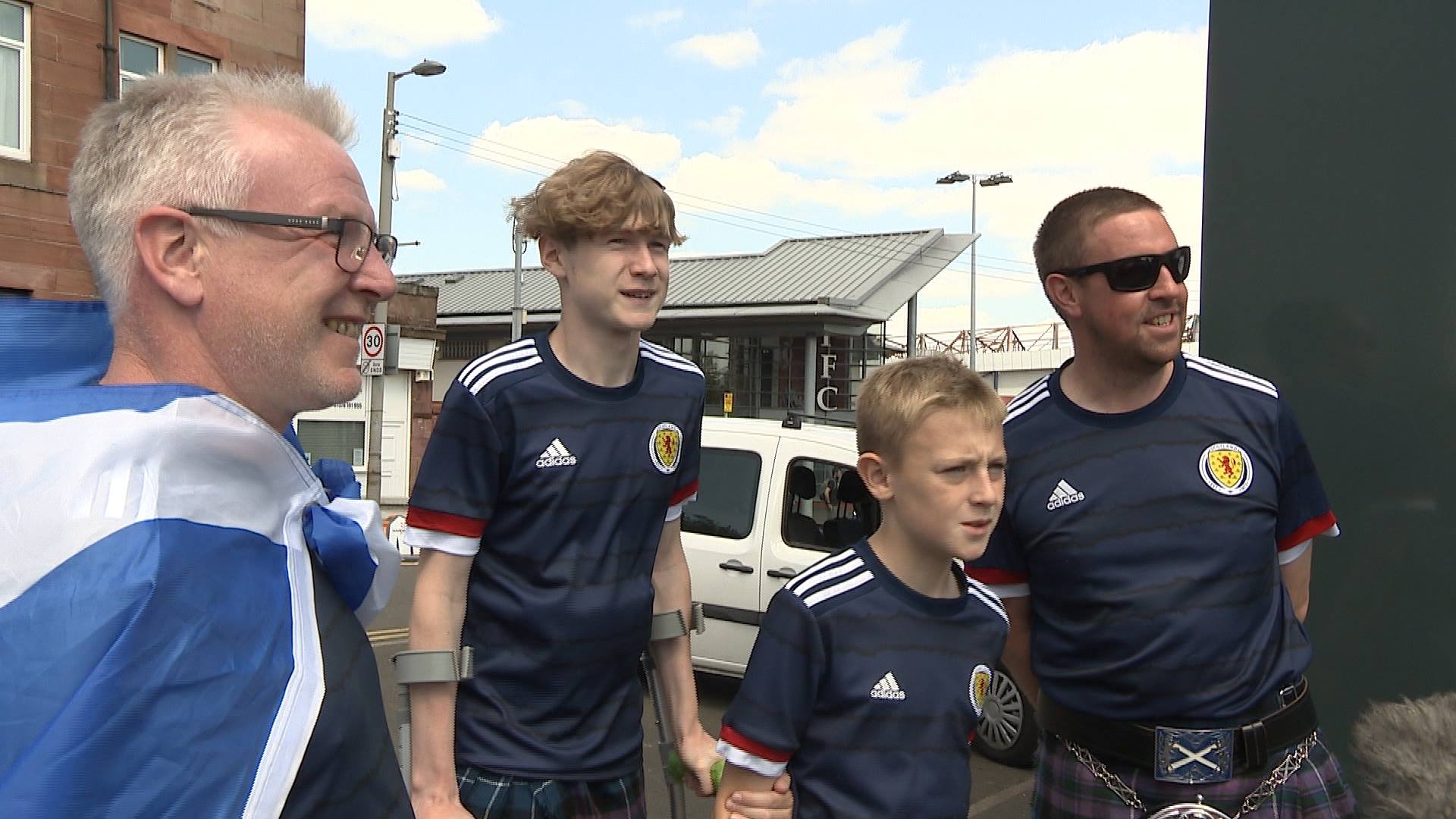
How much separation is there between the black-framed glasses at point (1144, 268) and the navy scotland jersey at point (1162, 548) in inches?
9.3

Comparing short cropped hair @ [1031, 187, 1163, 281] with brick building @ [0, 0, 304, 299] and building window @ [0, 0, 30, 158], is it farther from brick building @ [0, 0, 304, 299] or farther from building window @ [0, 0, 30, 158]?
building window @ [0, 0, 30, 158]

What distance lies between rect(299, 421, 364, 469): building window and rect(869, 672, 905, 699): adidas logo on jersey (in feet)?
74.2

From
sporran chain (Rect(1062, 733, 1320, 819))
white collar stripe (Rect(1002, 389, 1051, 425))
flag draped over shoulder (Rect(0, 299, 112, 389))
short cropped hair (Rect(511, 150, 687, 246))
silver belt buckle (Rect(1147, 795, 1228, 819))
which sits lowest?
silver belt buckle (Rect(1147, 795, 1228, 819))

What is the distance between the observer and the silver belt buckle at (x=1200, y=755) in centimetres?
214

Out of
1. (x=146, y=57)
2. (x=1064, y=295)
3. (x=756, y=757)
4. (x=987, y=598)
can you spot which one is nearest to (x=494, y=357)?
(x=756, y=757)

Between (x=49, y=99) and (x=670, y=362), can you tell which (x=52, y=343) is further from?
(x=49, y=99)

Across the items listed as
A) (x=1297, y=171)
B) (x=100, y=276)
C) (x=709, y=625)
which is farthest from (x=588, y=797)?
(x=709, y=625)

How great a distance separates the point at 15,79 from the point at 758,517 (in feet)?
42.7

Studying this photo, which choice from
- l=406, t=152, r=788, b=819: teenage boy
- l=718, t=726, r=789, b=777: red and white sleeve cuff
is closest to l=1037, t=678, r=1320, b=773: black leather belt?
l=718, t=726, r=789, b=777: red and white sleeve cuff

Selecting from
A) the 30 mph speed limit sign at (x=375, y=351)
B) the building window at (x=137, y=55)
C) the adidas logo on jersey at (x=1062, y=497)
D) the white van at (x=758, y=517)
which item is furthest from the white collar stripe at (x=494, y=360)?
the building window at (x=137, y=55)

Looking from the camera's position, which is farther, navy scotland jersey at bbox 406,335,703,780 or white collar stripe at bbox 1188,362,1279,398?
white collar stripe at bbox 1188,362,1279,398

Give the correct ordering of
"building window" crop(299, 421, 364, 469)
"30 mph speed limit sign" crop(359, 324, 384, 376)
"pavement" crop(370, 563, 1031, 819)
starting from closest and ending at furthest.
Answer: "pavement" crop(370, 563, 1031, 819) → "30 mph speed limit sign" crop(359, 324, 384, 376) → "building window" crop(299, 421, 364, 469)

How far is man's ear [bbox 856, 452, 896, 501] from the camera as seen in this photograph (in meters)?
2.19

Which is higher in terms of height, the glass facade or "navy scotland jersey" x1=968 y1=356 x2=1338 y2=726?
the glass facade
